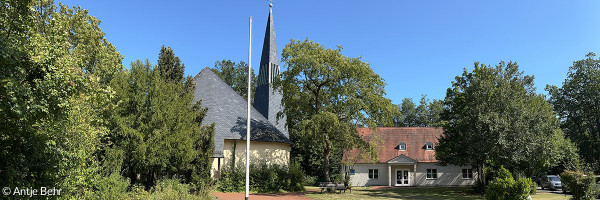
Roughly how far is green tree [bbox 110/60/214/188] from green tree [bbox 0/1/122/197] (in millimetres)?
4289

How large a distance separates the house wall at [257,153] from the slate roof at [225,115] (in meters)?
0.48

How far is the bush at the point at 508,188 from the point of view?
15359 mm

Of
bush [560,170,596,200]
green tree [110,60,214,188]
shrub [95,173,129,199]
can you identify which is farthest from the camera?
bush [560,170,596,200]

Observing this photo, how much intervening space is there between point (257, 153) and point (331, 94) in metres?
6.98

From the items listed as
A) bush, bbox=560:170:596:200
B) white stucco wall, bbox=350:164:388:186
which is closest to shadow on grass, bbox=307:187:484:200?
bush, bbox=560:170:596:200

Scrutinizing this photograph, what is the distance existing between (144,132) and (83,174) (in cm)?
554

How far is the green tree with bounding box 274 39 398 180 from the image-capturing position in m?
27.3

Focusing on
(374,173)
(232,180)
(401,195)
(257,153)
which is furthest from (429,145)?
(232,180)

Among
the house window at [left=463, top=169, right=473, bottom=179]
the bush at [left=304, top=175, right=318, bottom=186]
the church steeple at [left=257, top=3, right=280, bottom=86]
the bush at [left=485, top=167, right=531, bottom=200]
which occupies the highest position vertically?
the church steeple at [left=257, top=3, right=280, bottom=86]

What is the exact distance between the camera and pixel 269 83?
3500 cm

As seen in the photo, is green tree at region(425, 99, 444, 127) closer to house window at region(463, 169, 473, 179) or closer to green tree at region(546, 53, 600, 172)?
green tree at region(546, 53, 600, 172)

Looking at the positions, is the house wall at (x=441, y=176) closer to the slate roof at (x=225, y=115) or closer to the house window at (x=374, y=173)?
the house window at (x=374, y=173)

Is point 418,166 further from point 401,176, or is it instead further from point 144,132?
point 144,132

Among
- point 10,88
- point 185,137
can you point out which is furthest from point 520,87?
point 10,88
